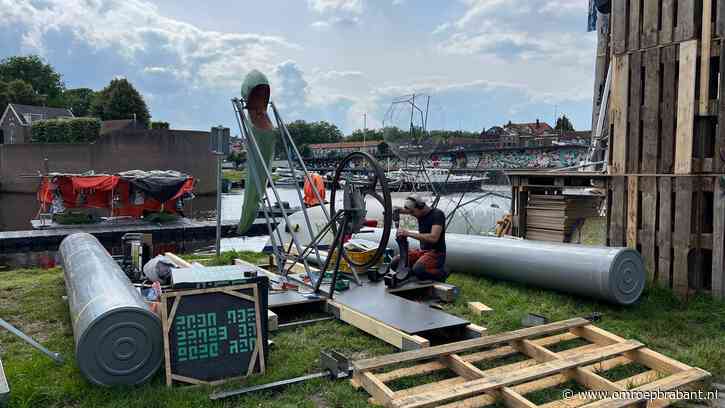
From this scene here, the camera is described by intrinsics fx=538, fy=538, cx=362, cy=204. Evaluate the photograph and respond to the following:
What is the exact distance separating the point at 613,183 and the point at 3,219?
34.8 metres

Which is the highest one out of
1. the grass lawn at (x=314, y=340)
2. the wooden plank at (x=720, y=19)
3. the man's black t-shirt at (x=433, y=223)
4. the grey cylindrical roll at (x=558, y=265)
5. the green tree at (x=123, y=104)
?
the green tree at (x=123, y=104)

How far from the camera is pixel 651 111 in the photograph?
24.9 ft

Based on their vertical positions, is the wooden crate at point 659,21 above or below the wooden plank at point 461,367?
above

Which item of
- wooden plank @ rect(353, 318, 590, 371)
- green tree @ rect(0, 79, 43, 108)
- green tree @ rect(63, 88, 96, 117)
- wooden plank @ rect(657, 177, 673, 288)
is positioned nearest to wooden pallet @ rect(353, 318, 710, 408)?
wooden plank @ rect(353, 318, 590, 371)

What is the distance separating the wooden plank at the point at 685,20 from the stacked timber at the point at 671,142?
13mm

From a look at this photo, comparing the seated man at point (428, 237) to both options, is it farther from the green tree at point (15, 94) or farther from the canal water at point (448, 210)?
the green tree at point (15, 94)

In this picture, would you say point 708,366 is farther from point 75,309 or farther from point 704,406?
point 75,309

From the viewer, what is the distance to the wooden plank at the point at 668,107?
289 inches

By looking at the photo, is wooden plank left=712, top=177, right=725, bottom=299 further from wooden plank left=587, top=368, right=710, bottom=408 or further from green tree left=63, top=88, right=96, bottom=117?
green tree left=63, top=88, right=96, bottom=117

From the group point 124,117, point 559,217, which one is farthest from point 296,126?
point 559,217

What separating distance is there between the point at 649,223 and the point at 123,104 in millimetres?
71882

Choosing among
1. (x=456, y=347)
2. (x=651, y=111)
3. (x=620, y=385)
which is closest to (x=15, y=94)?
(x=651, y=111)

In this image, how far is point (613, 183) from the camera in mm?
7941

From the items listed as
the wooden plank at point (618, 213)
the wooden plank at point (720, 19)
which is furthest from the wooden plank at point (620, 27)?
the wooden plank at point (618, 213)
